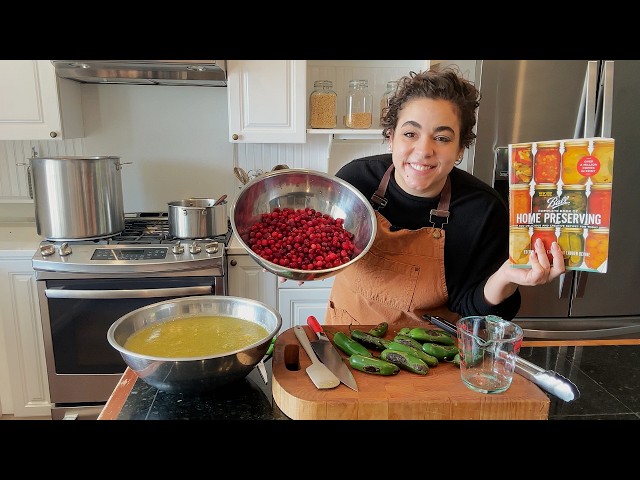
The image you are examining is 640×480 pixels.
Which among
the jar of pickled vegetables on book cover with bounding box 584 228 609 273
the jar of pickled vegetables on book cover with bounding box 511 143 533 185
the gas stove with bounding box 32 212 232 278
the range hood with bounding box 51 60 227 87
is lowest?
the gas stove with bounding box 32 212 232 278

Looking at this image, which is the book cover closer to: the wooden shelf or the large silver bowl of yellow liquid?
the large silver bowl of yellow liquid

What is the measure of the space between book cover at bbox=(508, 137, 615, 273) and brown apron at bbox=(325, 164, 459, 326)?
19.8 inches

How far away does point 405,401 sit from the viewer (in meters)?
0.95

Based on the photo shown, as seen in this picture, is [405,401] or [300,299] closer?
[405,401]

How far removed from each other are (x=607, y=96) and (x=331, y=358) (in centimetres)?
181

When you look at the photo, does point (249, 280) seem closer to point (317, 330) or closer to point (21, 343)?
point (21, 343)

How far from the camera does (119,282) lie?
88.4 inches

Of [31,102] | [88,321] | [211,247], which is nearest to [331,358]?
[211,247]

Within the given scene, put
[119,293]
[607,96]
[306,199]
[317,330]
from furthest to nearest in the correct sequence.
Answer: [119,293] → [607,96] → [306,199] → [317,330]

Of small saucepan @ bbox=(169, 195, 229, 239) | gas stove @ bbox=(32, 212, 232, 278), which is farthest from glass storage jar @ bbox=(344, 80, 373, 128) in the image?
gas stove @ bbox=(32, 212, 232, 278)

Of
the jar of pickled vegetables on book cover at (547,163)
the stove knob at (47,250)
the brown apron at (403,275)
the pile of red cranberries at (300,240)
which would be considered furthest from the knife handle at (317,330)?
the stove knob at (47,250)

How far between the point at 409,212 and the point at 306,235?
1.34 feet

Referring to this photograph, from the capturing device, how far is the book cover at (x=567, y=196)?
95 cm

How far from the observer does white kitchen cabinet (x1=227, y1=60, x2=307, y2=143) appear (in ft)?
7.99
